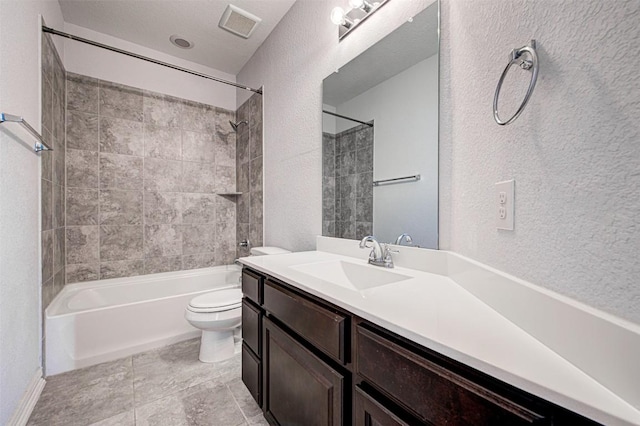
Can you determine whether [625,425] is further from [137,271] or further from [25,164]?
[137,271]

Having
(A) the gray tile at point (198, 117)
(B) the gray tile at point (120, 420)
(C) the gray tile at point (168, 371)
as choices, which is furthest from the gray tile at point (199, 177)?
(B) the gray tile at point (120, 420)

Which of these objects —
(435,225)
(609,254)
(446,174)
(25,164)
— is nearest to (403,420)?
(609,254)

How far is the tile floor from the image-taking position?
1.37m

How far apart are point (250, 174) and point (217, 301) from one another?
1440mm

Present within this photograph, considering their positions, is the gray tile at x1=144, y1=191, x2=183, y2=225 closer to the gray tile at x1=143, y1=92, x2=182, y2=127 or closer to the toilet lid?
the gray tile at x1=143, y1=92, x2=182, y2=127

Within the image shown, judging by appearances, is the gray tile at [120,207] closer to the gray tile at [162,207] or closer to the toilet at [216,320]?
the gray tile at [162,207]

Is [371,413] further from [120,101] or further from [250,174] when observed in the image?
[120,101]

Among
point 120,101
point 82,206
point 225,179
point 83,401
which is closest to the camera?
point 83,401

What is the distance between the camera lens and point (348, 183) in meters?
1.63

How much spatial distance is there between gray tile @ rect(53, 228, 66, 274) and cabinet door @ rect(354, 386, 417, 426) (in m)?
2.46

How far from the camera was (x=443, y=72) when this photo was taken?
43.4 inches

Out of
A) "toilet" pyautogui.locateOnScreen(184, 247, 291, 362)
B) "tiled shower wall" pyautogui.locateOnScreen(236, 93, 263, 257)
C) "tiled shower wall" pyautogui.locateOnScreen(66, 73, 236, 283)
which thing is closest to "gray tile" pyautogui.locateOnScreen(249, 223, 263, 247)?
"tiled shower wall" pyautogui.locateOnScreen(236, 93, 263, 257)

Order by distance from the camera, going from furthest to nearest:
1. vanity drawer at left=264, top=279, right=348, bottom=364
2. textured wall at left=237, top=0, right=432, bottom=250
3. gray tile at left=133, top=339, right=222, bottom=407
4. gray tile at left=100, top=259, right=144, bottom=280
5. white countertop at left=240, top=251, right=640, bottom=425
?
gray tile at left=100, top=259, right=144, bottom=280
textured wall at left=237, top=0, right=432, bottom=250
gray tile at left=133, top=339, right=222, bottom=407
vanity drawer at left=264, top=279, right=348, bottom=364
white countertop at left=240, top=251, right=640, bottom=425

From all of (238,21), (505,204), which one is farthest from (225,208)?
(505,204)
